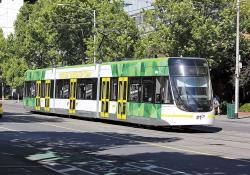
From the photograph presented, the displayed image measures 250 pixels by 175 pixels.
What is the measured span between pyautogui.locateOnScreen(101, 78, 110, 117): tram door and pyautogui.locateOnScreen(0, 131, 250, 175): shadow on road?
8.17m

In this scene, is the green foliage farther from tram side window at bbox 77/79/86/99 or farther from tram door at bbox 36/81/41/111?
tram side window at bbox 77/79/86/99

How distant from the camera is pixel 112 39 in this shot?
5075 cm

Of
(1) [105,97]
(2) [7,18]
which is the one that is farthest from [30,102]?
(2) [7,18]

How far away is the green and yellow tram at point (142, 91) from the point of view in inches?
961

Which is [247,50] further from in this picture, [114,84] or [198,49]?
[114,84]

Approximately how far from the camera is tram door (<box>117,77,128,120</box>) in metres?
27.9

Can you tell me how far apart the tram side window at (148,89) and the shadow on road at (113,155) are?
14.8 ft

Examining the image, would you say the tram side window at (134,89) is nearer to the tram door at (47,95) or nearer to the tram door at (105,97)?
the tram door at (105,97)

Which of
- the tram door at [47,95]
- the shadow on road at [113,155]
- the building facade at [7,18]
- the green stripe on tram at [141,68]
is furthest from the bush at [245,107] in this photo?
the building facade at [7,18]

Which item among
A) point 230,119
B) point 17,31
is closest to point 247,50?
point 230,119

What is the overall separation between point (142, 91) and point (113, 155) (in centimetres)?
1146

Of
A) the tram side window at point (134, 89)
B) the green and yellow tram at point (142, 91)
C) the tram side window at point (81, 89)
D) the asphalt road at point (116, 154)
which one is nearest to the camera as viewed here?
the asphalt road at point (116, 154)

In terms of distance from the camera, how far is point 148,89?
2603 centimetres

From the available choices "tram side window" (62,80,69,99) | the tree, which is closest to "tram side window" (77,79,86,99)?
"tram side window" (62,80,69,99)
